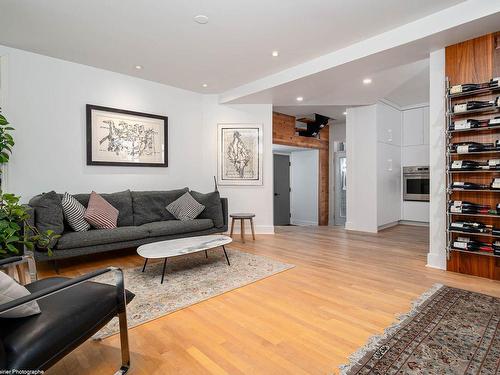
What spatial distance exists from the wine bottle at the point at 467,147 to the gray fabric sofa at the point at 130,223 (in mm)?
3113

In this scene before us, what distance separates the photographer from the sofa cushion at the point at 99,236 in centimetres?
299

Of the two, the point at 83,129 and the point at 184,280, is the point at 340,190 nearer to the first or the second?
the point at 184,280

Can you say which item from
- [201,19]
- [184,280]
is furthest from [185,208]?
[201,19]

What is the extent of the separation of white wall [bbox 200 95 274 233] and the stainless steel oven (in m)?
3.30

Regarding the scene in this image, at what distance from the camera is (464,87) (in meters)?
2.78

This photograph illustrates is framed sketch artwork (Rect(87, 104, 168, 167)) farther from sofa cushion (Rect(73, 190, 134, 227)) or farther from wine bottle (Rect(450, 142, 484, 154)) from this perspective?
wine bottle (Rect(450, 142, 484, 154))

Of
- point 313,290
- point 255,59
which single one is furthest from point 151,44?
point 313,290

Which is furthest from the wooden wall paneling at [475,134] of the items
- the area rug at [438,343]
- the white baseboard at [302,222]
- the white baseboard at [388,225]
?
the white baseboard at [302,222]

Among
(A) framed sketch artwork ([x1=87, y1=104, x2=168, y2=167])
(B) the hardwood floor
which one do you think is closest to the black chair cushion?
(B) the hardwood floor

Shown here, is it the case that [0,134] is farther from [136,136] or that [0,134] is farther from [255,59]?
[255,59]

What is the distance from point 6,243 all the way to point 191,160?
10.1ft

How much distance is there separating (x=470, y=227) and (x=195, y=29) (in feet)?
11.7

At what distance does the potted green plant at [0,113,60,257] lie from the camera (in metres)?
2.50

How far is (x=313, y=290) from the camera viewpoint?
2537 mm
